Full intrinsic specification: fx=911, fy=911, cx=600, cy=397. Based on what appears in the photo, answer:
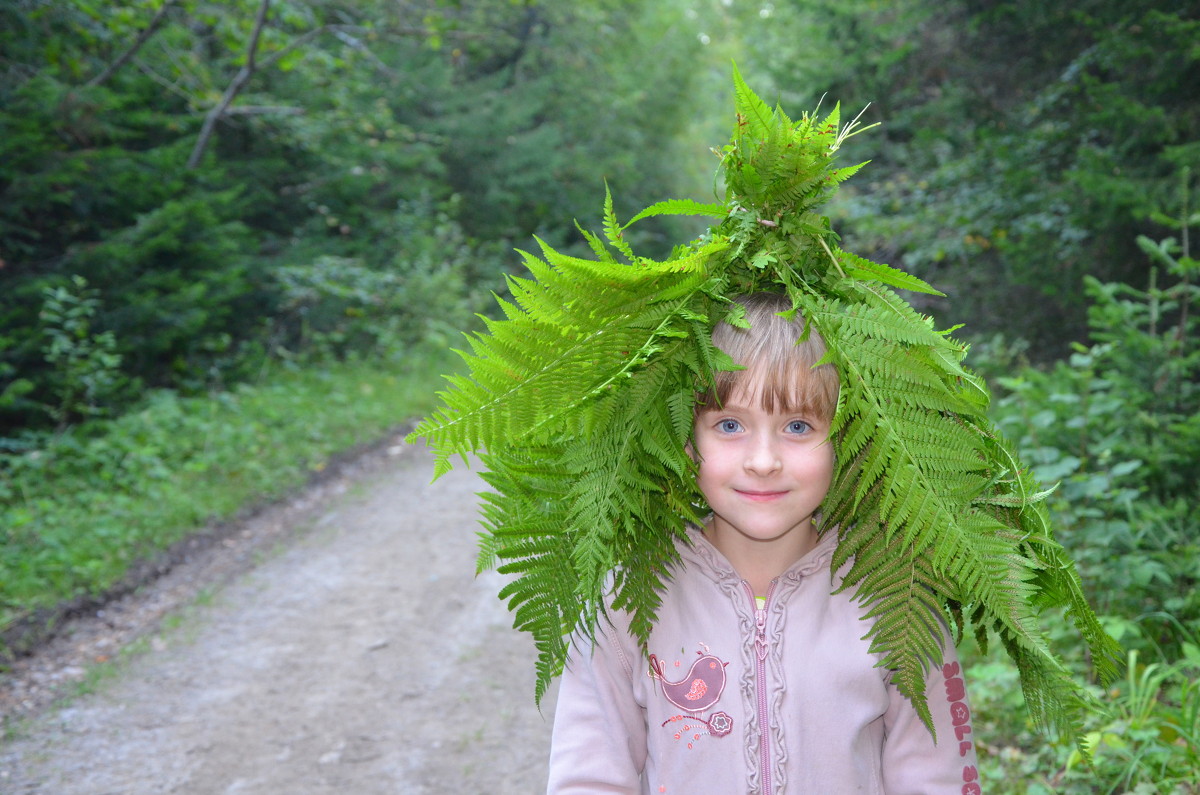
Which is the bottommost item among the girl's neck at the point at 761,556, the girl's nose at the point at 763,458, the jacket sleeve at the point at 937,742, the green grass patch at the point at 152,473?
the jacket sleeve at the point at 937,742

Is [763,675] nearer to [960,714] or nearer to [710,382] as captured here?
[960,714]

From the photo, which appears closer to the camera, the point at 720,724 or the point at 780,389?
the point at 780,389

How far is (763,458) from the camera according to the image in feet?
6.12

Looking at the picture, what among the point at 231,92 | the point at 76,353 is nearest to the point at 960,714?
the point at 76,353

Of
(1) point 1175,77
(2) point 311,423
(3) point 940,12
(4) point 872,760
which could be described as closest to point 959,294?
(3) point 940,12

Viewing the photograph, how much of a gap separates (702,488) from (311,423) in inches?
308

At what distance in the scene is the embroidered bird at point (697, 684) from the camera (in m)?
1.99

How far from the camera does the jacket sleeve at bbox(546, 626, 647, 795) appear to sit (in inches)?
75.6

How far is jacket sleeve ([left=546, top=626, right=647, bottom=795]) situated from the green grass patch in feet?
14.2

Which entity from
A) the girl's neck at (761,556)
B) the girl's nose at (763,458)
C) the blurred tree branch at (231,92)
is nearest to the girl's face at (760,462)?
the girl's nose at (763,458)

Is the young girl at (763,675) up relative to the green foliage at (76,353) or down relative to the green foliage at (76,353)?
down

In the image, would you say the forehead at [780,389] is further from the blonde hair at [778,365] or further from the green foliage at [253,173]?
the green foliage at [253,173]

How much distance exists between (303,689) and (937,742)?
3.68 metres

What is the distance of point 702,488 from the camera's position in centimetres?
199
